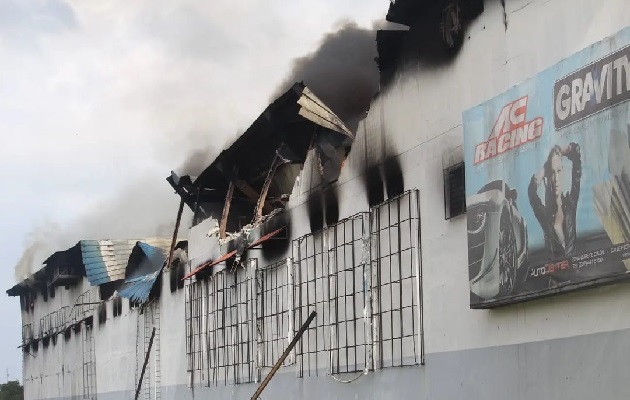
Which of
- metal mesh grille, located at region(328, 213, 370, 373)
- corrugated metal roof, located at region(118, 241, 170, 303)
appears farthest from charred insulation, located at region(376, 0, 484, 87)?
corrugated metal roof, located at region(118, 241, 170, 303)

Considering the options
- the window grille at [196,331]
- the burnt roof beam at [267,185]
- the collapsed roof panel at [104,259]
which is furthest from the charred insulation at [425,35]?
the collapsed roof panel at [104,259]

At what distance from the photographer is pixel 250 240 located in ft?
66.7

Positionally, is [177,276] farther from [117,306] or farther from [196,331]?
[117,306]

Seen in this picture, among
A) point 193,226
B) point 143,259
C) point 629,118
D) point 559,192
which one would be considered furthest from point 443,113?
point 143,259

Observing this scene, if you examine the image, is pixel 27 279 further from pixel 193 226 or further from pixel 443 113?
pixel 443 113

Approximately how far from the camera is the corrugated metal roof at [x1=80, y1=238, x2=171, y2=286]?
32281 mm

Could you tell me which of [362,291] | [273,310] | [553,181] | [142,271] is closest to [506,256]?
[553,181]

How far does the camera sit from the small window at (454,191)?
1298 centimetres

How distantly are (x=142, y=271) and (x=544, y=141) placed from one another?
19.7 metres

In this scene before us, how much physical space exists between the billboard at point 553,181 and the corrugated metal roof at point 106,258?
20342 millimetres

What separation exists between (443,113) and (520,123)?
224 centimetres

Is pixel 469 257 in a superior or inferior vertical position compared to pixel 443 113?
inferior

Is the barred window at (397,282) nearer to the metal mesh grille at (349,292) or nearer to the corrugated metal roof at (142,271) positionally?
the metal mesh grille at (349,292)

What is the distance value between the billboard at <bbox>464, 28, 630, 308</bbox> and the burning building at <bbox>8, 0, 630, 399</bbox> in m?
0.02
